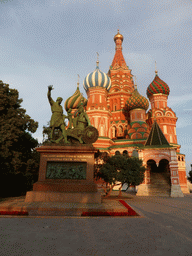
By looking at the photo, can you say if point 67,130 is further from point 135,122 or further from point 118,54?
point 118,54

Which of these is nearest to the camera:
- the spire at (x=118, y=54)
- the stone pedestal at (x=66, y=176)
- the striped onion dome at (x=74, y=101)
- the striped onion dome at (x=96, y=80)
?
the stone pedestal at (x=66, y=176)

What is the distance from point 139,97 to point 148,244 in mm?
29903

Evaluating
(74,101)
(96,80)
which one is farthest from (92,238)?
(74,101)

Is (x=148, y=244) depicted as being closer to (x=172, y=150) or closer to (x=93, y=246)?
(x=93, y=246)

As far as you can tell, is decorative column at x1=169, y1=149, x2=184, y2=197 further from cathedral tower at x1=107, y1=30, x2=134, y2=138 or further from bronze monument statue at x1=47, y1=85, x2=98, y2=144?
cathedral tower at x1=107, y1=30, x2=134, y2=138

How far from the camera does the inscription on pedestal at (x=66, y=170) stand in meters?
10.1

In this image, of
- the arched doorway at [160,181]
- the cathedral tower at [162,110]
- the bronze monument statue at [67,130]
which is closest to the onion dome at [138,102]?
the cathedral tower at [162,110]

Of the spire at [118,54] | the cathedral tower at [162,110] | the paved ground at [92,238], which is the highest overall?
the spire at [118,54]

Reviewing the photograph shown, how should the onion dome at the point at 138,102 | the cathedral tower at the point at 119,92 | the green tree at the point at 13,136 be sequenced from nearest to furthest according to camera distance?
the green tree at the point at 13,136
the onion dome at the point at 138,102
the cathedral tower at the point at 119,92

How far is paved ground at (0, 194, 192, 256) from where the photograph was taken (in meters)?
3.61

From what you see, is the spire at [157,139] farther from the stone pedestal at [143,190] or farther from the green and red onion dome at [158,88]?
the green and red onion dome at [158,88]

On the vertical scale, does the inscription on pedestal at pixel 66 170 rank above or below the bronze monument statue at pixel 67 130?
below

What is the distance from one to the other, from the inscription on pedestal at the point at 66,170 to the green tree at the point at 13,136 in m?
5.29

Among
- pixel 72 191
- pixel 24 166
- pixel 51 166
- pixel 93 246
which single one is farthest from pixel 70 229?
pixel 24 166
